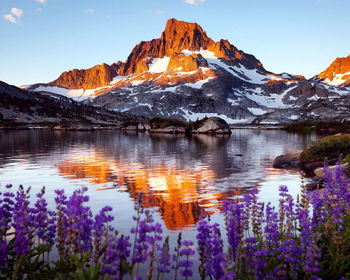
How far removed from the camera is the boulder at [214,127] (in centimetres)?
11245

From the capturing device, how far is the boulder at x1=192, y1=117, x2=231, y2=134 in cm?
11245

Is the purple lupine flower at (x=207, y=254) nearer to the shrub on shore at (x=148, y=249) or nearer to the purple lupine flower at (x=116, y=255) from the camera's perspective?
the shrub on shore at (x=148, y=249)

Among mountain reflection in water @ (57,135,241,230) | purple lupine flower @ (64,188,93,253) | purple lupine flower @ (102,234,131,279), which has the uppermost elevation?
purple lupine flower @ (64,188,93,253)

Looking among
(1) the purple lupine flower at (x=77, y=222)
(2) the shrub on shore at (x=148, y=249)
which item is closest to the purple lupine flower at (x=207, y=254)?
(2) the shrub on shore at (x=148, y=249)

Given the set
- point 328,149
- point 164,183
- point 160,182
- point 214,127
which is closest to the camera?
point 164,183

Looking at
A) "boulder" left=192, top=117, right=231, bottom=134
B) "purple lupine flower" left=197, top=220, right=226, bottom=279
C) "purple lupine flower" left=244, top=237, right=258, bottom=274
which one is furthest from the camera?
"boulder" left=192, top=117, right=231, bottom=134

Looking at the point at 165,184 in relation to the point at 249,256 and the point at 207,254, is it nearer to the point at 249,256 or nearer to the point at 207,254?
the point at 249,256

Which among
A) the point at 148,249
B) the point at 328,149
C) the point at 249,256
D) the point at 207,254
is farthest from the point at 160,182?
the point at 148,249

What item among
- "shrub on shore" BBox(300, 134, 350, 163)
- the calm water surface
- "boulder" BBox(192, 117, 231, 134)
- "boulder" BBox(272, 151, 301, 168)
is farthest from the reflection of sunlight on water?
"boulder" BBox(192, 117, 231, 134)

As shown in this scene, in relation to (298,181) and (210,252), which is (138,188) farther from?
(210,252)

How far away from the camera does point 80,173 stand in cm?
2612

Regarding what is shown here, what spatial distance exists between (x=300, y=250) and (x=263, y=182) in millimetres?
16341

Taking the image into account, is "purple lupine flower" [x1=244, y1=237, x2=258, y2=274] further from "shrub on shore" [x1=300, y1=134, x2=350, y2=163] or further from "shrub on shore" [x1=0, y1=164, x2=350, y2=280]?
"shrub on shore" [x1=300, y1=134, x2=350, y2=163]

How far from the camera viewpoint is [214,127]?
11494 cm
